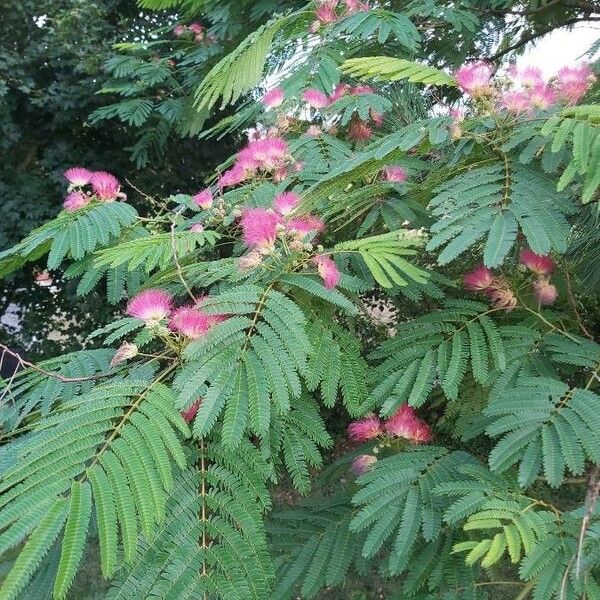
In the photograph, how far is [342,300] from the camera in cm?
116

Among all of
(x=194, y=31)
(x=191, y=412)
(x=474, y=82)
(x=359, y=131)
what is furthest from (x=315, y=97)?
(x=194, y=31)

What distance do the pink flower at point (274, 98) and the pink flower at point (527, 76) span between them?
0.71 meters

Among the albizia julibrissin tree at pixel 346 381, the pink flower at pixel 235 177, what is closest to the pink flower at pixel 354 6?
the albizia julibrissin tree at pixel 346 381

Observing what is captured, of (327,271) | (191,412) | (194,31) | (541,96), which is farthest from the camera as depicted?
(194,31)

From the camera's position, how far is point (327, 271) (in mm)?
1195

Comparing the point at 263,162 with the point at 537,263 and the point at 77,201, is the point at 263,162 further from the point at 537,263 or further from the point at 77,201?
the point at 537,263

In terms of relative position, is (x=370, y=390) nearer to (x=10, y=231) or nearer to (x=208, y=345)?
(x=208, y=345)

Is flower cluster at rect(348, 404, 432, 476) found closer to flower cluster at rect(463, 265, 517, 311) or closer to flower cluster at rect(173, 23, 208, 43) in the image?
flower cluster at rect(463, 265, 517, 311)

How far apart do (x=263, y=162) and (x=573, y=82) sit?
31.4 inches

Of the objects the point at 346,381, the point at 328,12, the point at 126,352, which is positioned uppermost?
the point at 328,12

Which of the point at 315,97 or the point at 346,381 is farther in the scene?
the point at 315,97

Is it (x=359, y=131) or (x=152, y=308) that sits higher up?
(x=359, y=131)

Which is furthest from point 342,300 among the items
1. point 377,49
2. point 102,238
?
point 377,49

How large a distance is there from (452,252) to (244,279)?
1.39ft
